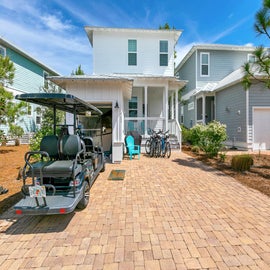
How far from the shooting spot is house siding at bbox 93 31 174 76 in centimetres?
1267

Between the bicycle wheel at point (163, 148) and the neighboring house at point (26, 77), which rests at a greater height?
the neighboring house at point (26, 77)

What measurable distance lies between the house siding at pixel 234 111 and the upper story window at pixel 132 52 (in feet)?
22.0

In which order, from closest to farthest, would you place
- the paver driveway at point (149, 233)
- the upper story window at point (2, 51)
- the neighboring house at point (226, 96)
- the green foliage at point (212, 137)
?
the paver driveway at point (149, 233) < the green foliage at point (212, 137) < the neighboring house at point (226, 96) < the upper story window at point (2, 51)

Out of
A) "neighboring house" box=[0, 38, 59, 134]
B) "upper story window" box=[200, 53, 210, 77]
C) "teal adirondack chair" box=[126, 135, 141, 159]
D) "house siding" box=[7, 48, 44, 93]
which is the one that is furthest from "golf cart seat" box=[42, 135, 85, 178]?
"upper story window" box=[200, 53, 210, 77]

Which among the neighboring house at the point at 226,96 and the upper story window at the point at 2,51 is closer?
the neighboring house at the point at 226,96

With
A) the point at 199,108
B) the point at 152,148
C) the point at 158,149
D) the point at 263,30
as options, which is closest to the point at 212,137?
the point at 158,149

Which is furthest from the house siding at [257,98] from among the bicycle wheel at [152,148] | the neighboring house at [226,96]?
the bicycle wheel at [152,148]

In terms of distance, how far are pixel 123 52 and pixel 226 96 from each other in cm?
781

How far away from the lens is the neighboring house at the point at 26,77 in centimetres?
1278

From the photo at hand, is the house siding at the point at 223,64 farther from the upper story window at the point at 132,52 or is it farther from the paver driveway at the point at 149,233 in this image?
the paver driveway at the point at 149,233

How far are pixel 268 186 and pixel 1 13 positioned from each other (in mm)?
12913

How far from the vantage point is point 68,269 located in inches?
82.9

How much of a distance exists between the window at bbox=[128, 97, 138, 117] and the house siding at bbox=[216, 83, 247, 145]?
6178 millimetres

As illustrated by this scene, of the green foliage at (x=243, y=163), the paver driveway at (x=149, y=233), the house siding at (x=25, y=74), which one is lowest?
the paver driveway at (x=149, y=233)
